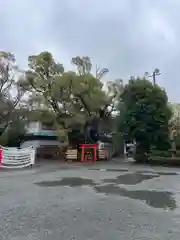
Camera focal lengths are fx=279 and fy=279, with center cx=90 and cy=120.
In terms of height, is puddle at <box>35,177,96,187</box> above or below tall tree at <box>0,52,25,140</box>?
below

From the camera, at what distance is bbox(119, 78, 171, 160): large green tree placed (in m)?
19.2

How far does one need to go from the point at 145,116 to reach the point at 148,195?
13197 millimetres

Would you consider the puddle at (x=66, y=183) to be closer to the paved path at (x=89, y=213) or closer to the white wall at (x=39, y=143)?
the paved path at (x=89, y=213)

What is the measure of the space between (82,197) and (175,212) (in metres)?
2.12

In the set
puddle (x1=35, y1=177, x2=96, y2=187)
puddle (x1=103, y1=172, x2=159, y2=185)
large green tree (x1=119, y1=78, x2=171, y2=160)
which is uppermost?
large green tree (x1=119, y1=78, x2=171, y2=160)

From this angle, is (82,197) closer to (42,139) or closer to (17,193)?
(17,193)

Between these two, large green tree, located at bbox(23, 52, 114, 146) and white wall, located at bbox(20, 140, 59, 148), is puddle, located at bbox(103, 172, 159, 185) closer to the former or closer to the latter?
large green tree, located at bbox(23, 52, 114, 146)

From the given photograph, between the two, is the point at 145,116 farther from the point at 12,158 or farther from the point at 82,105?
the point at 12,158

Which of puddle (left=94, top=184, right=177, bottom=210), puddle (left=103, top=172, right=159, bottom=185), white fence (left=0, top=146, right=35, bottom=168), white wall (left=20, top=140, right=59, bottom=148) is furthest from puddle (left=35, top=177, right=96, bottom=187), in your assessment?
white wall (left=20, top=140, right=59, bottom=148)

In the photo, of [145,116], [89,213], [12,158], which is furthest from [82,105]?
[89,213]

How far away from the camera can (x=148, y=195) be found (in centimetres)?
647

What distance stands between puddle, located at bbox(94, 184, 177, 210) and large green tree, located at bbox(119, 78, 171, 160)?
11.9 metres

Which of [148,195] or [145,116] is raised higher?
[145,116]

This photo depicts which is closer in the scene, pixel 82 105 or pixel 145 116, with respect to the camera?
pixel 145 116
